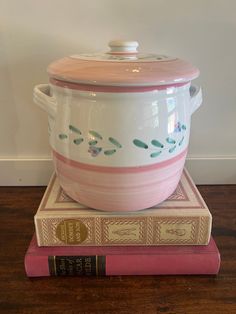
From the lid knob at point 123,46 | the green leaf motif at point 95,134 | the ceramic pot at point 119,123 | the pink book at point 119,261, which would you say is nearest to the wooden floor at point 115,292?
the pink book at point 119,261

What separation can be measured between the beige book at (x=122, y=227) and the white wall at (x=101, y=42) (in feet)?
0.83

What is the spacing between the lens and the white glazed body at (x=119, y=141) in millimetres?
387

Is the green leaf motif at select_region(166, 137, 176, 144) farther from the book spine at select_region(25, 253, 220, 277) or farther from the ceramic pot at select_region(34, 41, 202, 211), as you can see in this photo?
the book spine at select_region(25, 253, 220, 277)

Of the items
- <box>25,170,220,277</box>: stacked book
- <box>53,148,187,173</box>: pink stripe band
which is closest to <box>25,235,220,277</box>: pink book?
<box>25,170,220,277</box>: stacked book

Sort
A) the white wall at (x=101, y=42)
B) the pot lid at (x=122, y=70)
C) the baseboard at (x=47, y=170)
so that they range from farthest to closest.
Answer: the baseboard at (x=47, y=170) → the white wall at (x=101, y=42) → the pot lid at (x=122, y=70)

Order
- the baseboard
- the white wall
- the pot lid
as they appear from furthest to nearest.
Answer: the baseboard, the white wall, the pot lid

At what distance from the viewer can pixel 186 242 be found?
1.52 feet

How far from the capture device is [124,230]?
1.50 feet

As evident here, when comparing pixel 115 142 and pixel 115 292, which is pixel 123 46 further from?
pixel 115 292

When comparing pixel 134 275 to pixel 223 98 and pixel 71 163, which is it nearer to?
pixel 71 163

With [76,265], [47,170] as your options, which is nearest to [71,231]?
[76,265]

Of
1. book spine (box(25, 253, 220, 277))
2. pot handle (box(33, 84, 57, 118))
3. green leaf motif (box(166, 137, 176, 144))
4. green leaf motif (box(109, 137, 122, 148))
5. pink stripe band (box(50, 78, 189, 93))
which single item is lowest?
book spine (box(25, 253, 220, 277))

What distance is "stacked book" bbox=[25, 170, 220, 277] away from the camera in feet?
1.48

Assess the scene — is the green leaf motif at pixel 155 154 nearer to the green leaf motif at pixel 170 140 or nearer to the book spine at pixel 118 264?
the green leaf motif at pixel 170 140
